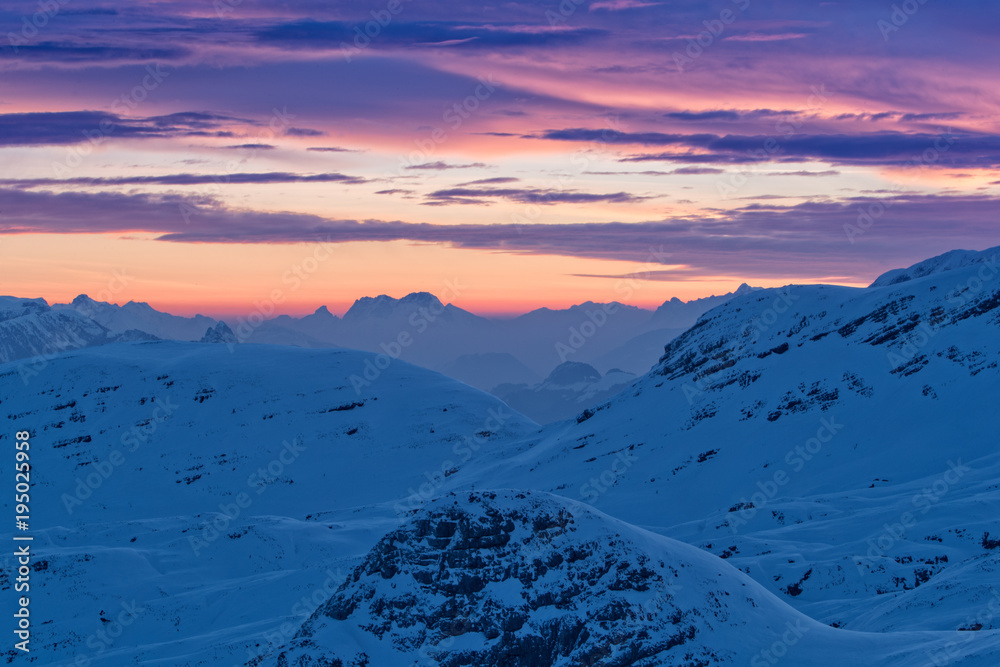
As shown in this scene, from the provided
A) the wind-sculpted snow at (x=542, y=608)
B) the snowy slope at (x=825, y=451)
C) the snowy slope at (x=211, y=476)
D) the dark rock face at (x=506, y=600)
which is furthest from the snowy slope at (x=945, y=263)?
the dark rock face at (x=506, y=600)

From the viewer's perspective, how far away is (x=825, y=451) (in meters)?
61.8

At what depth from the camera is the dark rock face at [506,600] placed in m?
23.6

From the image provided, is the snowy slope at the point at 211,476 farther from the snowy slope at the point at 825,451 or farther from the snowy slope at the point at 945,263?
the snowy slope at the point at 945,263

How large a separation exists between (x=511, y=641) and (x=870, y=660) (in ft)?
36.8

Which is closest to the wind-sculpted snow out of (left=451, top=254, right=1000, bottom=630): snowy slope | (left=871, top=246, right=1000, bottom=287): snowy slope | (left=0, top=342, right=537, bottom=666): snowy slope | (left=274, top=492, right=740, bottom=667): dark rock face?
(left=274, top=492, right=740, bottom=667): dark rock face

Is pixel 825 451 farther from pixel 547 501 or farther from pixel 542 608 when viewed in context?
pixel 542 608

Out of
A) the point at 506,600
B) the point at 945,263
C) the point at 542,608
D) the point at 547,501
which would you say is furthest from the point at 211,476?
the point at 945,263

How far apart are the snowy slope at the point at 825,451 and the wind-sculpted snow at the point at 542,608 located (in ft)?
24.7

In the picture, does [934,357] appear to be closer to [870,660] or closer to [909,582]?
[909,582]

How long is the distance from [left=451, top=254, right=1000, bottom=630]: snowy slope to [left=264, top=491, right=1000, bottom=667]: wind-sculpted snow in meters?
7.52

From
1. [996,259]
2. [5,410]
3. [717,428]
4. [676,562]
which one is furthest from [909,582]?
[5,410]

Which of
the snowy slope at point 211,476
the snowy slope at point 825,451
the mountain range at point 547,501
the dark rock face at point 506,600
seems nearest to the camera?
the dark rock face at point 506,600

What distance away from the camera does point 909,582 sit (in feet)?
119

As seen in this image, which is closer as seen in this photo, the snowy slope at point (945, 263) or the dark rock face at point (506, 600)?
the dark rock face at point (506, 600)
